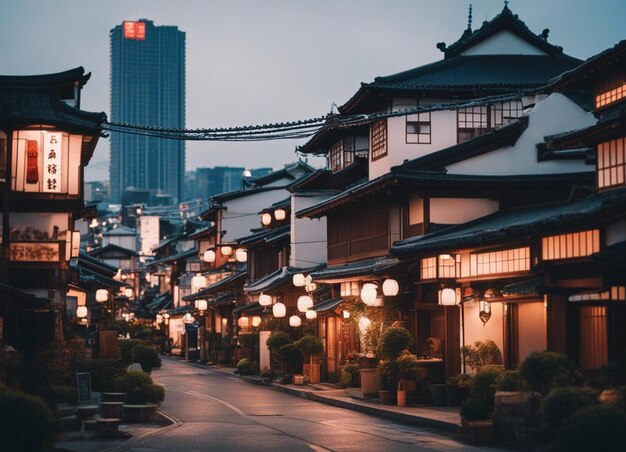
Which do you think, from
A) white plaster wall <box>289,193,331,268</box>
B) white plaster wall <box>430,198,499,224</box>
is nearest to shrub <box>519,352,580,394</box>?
white plaster wall <box>430,198,499,224</box>

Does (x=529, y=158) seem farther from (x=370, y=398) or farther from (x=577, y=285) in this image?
(x=577, y=285)

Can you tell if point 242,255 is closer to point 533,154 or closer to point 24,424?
point 533,154

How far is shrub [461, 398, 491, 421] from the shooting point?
23.5 metres

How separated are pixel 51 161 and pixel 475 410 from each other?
16209mm

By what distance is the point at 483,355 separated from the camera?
2908cm

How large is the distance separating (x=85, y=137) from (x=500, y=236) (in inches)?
576

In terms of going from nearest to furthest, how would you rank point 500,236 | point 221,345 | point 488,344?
point 500,236 < point 488,344 < point 221,345

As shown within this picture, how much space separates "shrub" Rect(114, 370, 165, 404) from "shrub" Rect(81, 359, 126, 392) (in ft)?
13.0

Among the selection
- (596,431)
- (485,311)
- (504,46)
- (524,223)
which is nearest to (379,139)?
(504,46)

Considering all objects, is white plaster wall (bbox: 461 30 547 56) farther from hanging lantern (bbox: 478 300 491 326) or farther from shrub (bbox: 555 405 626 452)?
shrub (bbox: 555 405 626 452)

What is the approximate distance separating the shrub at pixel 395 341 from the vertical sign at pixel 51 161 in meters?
11.7

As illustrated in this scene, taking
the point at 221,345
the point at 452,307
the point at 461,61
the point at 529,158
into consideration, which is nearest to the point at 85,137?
the point at 452,307

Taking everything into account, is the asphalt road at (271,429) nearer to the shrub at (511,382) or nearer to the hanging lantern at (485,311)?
the shrub at (511,382)

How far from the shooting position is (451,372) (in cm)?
3228
